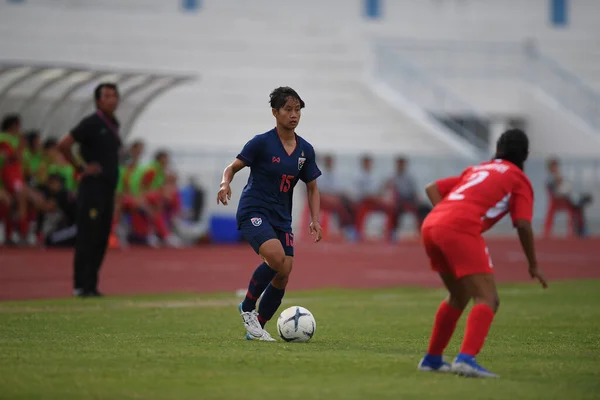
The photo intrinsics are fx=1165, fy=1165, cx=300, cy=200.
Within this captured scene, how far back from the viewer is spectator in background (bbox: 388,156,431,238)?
29250mm

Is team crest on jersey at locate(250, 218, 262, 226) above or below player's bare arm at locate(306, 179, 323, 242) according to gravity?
below

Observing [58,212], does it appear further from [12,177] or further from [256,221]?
[256,221]

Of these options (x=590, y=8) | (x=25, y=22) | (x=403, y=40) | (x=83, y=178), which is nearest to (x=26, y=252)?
(x=83, y=178)

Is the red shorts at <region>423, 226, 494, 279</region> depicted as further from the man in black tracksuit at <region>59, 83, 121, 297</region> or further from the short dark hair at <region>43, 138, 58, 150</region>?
the short dark hair at <region>43, 138, 58, 150</region>

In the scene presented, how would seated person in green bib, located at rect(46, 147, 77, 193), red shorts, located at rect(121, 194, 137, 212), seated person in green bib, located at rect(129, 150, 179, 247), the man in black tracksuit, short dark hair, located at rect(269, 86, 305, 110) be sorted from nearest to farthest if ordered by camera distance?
1. short dark hair, located at rect(269, 86, 305, 110)
2. the man in black tracksuit
3. seated person in green bib, located at rect(46, 147, 77, 193)
4. red shorts, located at rect(121, 194, 137, 212)
5. seated person in green bib, located at rect(129, 150, 179, 247)

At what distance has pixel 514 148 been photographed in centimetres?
786

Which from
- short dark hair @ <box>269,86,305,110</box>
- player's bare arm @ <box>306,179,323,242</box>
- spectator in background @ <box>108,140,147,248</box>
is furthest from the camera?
spectator in background @ <box>108,140,147,248</box>

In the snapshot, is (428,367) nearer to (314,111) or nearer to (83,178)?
(83,178)

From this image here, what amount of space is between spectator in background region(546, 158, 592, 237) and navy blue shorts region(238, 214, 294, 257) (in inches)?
907

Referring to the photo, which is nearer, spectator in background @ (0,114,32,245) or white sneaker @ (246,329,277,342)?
white sneaker @ (246,329,277,342)

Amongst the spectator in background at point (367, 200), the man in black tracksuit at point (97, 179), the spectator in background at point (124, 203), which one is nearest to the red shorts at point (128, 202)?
the spectator in background at point (124, 203)

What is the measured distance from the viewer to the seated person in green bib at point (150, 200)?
83.9ft

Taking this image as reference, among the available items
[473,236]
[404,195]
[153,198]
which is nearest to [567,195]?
[404,195]

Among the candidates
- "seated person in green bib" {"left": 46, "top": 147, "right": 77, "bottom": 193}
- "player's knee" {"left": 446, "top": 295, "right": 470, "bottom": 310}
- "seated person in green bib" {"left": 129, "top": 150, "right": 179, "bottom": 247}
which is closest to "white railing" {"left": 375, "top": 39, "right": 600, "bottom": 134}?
"seated person in green bib" {"left": 129, "top": 150, "right": 179, "bottom": 247}
